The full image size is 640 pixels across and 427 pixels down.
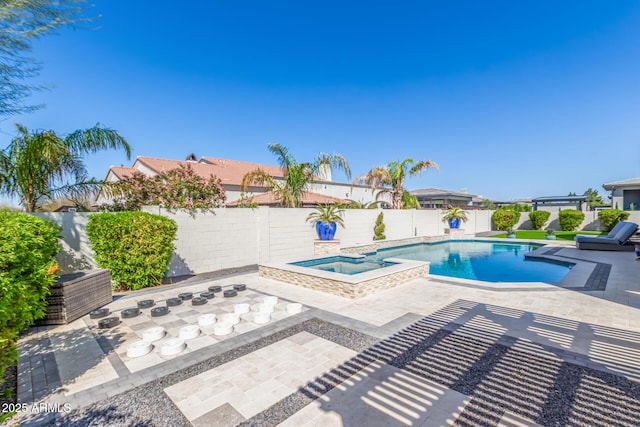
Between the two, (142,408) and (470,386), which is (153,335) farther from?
(470,386)

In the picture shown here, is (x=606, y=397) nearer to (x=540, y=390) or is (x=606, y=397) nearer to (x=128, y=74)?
(x=540, y=390)

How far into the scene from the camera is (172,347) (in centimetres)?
424

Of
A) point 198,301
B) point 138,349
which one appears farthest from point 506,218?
point 138,349

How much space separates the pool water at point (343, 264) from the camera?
10228mm

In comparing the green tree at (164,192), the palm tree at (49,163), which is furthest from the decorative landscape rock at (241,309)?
the palm tree at (49,163)

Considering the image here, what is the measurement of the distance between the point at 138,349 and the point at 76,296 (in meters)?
2.66

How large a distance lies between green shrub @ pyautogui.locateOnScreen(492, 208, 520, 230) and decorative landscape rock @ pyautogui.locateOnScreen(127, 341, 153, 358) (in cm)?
2875

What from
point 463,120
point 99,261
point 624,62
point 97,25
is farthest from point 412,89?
point 99,261

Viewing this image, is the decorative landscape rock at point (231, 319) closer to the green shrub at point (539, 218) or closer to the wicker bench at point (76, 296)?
the wicker bench at point (76, 296)

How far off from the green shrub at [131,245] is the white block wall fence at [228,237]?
68 centimetres

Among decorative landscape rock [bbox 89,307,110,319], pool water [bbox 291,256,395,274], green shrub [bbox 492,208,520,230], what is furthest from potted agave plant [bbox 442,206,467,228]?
decorative landscape rock [bbox 89,307,110,319]

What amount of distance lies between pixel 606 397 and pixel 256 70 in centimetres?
1909

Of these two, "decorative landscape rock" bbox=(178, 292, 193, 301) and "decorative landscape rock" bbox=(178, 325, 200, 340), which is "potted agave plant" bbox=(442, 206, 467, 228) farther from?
"decorative landscape rock" bbox=(178, 325, 200, 340)

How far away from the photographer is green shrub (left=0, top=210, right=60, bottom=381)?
340 cm
